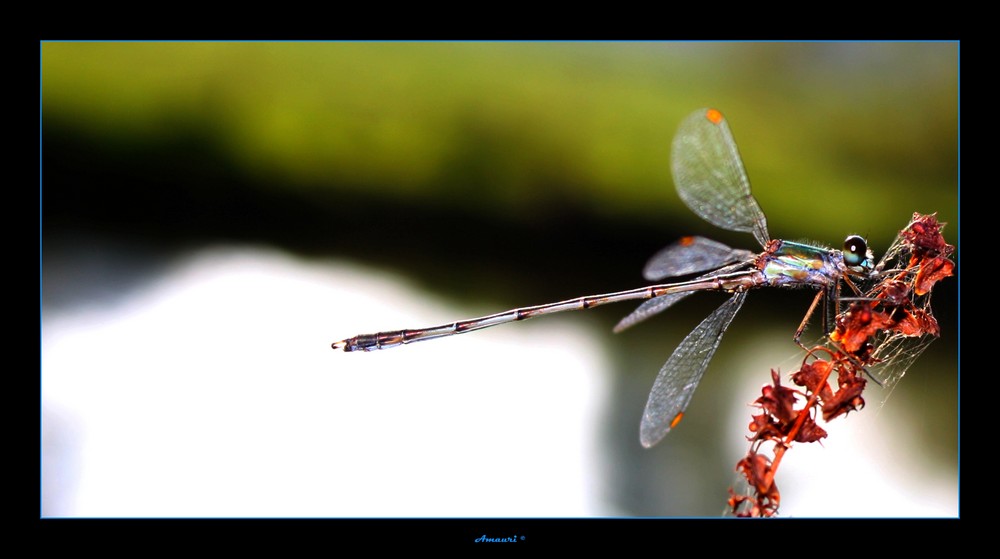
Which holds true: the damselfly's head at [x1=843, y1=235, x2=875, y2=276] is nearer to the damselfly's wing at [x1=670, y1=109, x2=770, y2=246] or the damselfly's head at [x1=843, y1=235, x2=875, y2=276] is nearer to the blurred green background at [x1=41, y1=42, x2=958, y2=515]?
the damselfly's wing at [x1=670, y1=109, x2=770, y2=246]

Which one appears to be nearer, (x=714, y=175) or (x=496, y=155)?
(x=714, y=175)

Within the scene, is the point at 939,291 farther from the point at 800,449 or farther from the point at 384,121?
the point at 384,121

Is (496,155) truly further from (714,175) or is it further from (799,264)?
(799,264)

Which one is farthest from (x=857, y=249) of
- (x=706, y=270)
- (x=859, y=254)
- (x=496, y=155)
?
(x=496, y=155)

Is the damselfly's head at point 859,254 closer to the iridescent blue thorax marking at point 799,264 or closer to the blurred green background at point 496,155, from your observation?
the iridescent blue thorax marking at point 799,264

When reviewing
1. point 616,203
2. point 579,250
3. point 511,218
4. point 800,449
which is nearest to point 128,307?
point 511,218

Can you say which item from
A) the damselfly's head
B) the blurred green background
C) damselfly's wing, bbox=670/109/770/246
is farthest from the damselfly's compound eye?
the blurred green background

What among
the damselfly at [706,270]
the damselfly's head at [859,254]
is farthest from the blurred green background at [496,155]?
the damselfly's head at [859,254]
